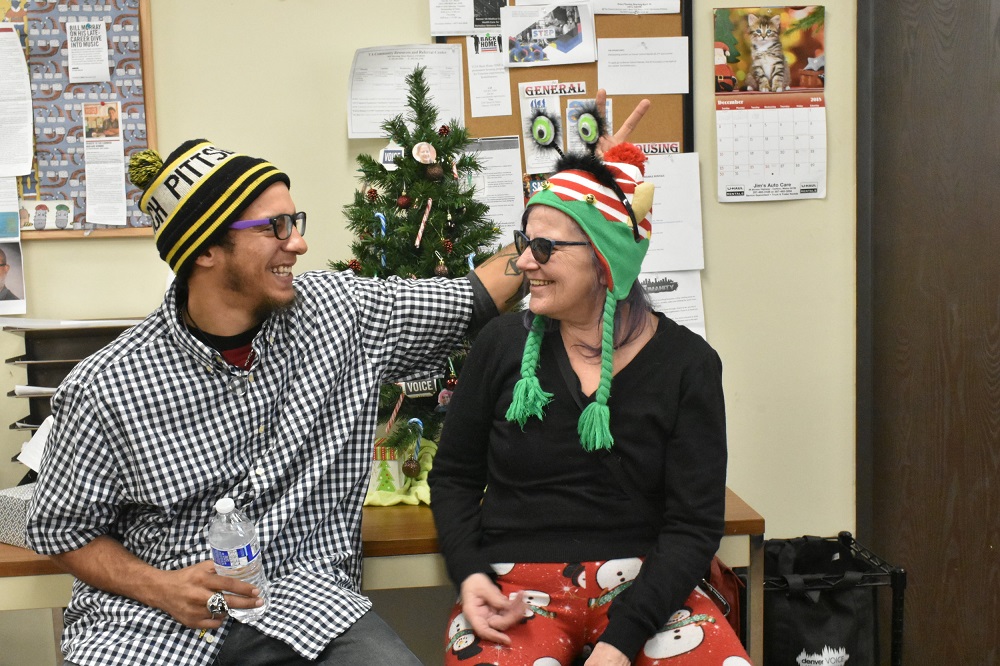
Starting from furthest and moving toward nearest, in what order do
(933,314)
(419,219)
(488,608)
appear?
(933,314)
(419,219)
(488,608)

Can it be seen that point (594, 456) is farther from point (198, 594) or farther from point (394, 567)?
point (198, 594)

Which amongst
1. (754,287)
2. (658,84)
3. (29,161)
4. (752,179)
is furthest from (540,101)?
(29,161)

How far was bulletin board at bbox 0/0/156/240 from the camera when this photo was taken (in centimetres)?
227

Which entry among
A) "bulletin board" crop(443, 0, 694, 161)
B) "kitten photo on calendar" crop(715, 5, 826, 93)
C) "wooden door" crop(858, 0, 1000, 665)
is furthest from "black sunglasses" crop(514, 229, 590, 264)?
"kitten photo on calendar" crop(715, 5, 826, 93)

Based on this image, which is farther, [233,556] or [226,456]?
[226,456]

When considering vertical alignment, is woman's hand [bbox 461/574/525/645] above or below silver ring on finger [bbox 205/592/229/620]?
below

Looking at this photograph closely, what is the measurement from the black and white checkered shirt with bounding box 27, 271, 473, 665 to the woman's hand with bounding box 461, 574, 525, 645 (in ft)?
0.74

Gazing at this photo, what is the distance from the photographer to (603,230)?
61.6 inches

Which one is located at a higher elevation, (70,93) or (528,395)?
(70,93)

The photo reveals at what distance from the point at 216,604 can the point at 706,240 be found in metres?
1.67

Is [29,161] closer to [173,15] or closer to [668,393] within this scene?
[173,15]

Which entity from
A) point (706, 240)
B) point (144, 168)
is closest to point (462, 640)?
point (144, 168)

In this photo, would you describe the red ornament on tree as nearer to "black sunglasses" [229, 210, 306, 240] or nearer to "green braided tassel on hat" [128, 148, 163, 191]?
"black sunglasses" [229, 210, 306, 240]

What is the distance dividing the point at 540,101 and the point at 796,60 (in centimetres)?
75
